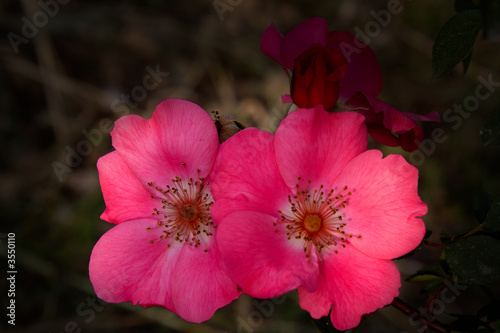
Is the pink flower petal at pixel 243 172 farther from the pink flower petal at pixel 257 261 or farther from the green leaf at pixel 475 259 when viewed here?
the green leaf at pixel 475 259

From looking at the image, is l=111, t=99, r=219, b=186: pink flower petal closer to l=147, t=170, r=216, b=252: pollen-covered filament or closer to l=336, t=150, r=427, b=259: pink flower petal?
l=147, t=170, r=216, b=252: pollen-covered filament

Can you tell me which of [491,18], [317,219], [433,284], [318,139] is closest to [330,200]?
[317,219]

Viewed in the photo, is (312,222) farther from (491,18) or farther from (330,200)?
(491,18)

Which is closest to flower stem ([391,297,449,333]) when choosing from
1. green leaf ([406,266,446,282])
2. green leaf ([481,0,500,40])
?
green leaf ([406,266,446,282])

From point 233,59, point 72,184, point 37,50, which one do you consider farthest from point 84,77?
point 233,59

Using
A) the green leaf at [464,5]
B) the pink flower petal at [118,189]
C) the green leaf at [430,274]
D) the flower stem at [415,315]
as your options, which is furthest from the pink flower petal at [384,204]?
the pink flower petal at [118,189]

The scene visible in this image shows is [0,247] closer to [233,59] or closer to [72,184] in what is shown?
[72,184]
